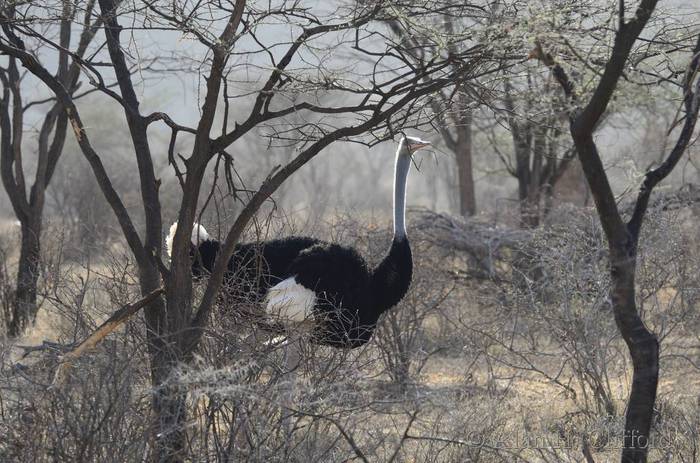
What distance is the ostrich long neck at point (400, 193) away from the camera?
22.4 ft

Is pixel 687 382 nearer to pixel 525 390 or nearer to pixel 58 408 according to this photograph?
pixel 525 390

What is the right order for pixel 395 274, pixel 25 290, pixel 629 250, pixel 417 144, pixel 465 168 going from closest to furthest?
pixel 629 250, pixel 395 274, pixel 417 144, pixel 25 290, pixel 465 168

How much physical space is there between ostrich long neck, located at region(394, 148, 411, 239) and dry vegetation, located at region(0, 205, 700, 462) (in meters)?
→ 0.77

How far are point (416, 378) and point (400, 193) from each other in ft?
4.27

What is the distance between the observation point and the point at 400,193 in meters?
6.94

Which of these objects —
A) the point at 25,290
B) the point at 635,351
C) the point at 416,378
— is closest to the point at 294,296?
the point at 416,378

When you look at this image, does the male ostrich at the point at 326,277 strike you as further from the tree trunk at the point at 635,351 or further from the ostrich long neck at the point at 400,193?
the tree trunk at the point at 635,351

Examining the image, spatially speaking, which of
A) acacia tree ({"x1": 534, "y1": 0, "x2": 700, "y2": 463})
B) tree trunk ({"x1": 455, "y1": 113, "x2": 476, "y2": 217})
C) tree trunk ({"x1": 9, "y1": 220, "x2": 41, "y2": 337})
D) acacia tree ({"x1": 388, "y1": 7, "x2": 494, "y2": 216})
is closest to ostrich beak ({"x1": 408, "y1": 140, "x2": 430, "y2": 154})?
acacia tree ({"x1": 388, "y1": 7, "x2": 494, "y2": 216})

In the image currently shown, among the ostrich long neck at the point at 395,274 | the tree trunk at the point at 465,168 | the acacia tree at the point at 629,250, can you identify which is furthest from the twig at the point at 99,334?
the tree trunk at the point at 465,168

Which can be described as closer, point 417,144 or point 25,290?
point 417,144

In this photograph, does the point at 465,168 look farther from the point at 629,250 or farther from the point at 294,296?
the point at 629,250

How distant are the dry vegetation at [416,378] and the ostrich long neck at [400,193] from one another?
2.53ft

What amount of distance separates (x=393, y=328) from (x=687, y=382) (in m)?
2.06

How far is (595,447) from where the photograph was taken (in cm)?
567
